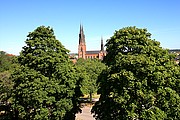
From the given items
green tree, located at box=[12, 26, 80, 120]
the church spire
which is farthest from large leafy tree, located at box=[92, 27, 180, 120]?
the church spire

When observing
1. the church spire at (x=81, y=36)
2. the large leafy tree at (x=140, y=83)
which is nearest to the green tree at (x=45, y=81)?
the large leafy tree at (x=140, y=83)

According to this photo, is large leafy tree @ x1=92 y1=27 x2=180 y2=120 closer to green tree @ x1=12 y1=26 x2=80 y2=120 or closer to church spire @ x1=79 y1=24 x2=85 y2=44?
green tree @ x1=12 y1=26 x2=80 y2=120

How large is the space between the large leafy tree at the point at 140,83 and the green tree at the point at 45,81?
460cm

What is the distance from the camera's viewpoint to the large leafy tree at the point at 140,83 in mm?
17844

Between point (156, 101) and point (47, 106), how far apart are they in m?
10.1

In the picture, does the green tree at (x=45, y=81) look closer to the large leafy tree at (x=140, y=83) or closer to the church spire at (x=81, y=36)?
the large leafy tree at (x=140, y=83)

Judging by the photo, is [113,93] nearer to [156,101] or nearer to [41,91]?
[156,101]

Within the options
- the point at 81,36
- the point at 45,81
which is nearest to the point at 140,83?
the point at 45,81

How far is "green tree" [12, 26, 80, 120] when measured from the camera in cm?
2255

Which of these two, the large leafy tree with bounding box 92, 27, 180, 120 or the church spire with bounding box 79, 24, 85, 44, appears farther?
the church spire with bounding box 79, 24, 85, 44

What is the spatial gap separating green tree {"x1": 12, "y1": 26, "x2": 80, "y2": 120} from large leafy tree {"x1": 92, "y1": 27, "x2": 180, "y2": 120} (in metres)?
4.60

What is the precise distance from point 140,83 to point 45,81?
354 inches

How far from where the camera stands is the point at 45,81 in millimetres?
22828

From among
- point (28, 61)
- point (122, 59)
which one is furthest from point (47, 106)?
point (122, 59)
